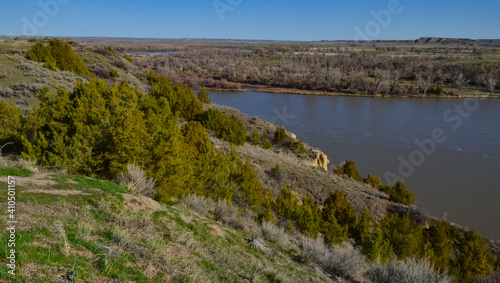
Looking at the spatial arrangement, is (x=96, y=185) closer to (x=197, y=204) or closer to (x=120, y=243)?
(x=197, y=204)

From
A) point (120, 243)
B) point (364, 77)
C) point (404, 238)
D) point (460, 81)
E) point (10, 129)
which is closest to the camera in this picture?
point (120, 243)

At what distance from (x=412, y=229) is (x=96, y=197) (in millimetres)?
10808

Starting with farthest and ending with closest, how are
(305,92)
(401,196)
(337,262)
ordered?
(305,92), (401,196), (337,262)

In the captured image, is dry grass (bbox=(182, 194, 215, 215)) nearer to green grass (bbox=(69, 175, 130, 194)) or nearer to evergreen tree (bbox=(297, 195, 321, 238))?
green grass (bbox=(69, 175, 130, 194))

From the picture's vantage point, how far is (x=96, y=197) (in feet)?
18.4

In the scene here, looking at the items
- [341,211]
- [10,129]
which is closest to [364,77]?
[341,211]

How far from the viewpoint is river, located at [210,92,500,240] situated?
62.8 ft

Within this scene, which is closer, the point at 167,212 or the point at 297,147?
the point at 167,212

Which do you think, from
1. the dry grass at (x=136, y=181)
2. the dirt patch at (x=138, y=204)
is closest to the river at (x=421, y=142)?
the dry grass at (x=136, y=181)

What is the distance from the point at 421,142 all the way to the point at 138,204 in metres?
28.1

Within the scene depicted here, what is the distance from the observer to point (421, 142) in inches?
1129

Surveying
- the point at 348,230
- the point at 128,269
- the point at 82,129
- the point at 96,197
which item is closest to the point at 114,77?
→ the point at 82,129

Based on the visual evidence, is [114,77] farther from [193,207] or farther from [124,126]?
[193,207]

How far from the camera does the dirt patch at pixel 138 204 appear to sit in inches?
225
